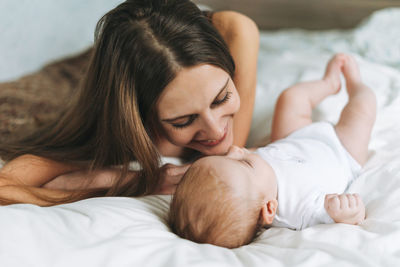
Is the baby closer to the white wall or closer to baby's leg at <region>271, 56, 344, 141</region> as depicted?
baby's leg at <region>271, 56, 344, 141</region>

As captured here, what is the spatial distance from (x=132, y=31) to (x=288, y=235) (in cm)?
62

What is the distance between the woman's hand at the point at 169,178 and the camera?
1.08m

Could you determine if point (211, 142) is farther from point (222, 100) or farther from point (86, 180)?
point (86, 180)

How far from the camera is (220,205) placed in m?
0.81

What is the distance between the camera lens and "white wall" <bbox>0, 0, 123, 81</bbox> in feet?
6.93

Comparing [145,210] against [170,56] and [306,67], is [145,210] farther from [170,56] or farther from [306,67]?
[306,67]

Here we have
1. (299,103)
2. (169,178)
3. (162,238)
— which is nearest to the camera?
(162,238)

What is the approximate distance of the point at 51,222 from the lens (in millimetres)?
737

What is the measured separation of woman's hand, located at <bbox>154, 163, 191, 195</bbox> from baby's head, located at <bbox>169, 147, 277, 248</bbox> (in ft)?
0.69

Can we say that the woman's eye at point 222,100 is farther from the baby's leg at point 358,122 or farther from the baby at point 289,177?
the baby's leg at point 358,122

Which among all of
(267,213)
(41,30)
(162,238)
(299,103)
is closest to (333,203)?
(267,213)

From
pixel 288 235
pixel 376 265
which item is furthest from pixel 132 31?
pixel 376 265

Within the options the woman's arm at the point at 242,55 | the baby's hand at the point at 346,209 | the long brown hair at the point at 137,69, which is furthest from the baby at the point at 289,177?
the long brown hair at the point at 137,69

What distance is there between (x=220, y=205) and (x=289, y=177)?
0.29 m
